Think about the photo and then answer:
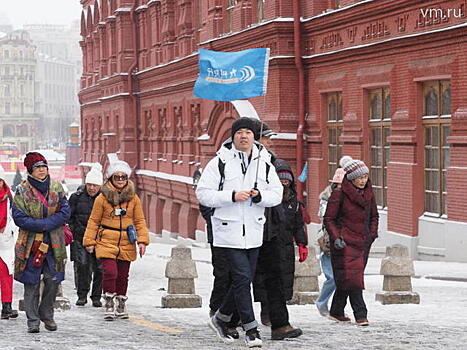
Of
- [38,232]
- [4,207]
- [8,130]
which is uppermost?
[8,130]

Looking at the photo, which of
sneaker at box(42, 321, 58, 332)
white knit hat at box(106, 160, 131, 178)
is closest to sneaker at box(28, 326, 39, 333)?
sneaker at box(42, 321, 58, 332)

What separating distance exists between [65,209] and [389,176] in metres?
11.7

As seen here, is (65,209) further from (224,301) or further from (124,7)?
(124,7)

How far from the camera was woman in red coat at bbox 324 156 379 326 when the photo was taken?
11297mm

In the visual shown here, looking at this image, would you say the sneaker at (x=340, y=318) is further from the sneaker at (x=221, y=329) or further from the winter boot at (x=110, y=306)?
the winter boot at (x=110, y=306)

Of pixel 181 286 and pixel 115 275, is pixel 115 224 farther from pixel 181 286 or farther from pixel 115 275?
pixel 181 286

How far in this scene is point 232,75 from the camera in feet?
78.5

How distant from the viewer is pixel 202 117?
34.6 meters

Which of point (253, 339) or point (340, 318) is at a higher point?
point (253, 339)

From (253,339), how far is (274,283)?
68cm

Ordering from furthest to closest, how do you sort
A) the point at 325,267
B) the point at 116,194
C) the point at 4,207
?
the point at 325,267 < the point at 4,207 < the point at 116,194

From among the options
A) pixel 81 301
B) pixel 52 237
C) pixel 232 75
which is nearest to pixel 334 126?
pixel 232 75

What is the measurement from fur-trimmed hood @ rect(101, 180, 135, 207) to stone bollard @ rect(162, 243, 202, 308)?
1.86m

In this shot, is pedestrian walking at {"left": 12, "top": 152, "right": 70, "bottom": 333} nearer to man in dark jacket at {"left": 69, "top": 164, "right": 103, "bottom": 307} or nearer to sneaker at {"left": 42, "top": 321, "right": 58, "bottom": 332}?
sneaker at {"left": 42, "top": 321, "right": 58, "bottom": 332}
